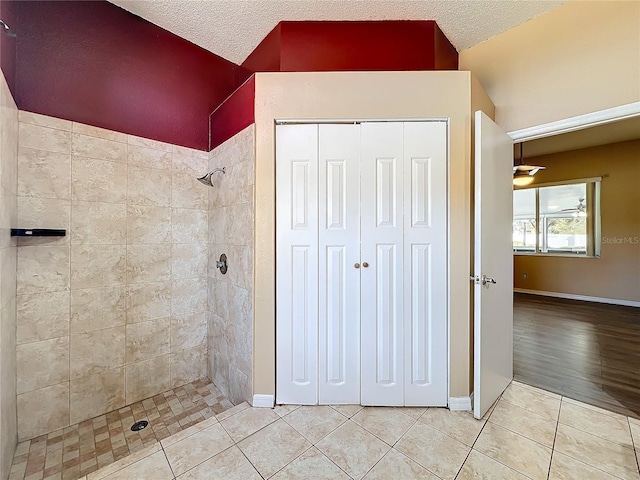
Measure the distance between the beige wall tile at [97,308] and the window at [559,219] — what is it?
698 cm

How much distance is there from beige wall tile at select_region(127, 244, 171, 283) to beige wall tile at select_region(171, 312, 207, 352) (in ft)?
1.32

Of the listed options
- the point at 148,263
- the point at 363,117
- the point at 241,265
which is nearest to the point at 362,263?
the point at 241,265

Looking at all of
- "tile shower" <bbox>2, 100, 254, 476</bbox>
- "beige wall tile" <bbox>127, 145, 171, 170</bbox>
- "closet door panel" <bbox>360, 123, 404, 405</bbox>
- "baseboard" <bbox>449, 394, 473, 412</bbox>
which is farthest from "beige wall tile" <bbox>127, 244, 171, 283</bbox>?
"baseboard" <bbox>449, 394, 473, 412</bbox>

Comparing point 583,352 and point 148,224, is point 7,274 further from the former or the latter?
point 583,352

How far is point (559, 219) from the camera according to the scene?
5195 millimetres

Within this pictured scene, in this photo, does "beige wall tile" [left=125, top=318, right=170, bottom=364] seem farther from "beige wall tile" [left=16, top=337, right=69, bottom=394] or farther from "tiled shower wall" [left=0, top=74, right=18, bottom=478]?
"tiled shower wall" [left=0, top=74, right=18, bottom=478]

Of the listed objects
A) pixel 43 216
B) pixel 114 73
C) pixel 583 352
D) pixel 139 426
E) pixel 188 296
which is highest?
pixel 114 73

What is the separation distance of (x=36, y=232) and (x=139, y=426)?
1464mm

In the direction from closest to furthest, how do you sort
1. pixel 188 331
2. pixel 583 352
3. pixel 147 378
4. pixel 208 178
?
1. pixel 147 378
2. pixel 208 178
3. pixel 188 331
4. pixel 583 352

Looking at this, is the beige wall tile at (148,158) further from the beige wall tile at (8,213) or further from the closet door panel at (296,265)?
the closet door panel at (296,265)

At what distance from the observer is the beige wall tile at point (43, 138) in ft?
5.19

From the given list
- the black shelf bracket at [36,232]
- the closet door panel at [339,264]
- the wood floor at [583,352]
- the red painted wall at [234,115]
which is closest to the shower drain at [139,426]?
the closet door panel at [339,264]

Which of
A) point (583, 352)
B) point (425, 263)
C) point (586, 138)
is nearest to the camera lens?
point (425, 263)

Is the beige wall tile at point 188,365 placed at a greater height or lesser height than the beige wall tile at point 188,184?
lesser
